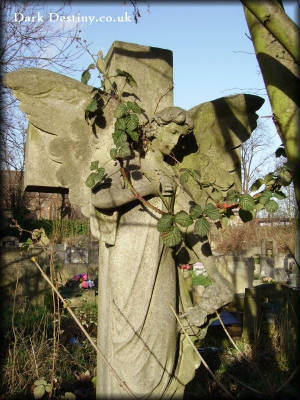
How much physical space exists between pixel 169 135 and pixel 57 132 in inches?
26.6

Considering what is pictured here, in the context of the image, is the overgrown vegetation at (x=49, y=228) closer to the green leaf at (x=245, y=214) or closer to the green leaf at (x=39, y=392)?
the green leaf at (x=39, y=392)

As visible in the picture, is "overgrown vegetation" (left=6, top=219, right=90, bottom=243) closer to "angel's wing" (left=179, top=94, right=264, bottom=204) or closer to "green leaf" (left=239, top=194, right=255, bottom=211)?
"angel's wing" (left=179, top=94, right=264, bottom=204)

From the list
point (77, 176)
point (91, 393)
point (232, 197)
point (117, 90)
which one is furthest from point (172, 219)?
point (91, 393)

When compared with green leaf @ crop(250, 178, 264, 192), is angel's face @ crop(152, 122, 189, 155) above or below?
above

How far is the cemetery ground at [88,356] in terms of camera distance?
3742 mm

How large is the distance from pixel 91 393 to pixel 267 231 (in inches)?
788

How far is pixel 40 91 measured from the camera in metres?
2.34

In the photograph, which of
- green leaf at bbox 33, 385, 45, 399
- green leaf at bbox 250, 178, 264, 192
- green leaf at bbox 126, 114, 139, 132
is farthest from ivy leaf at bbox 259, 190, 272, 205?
green leaf at bbox 33, 385, 45, 399

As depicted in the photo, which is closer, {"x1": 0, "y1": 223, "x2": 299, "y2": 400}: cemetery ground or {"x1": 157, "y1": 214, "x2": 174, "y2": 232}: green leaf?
{"x1": 157, "y1": 214, "x2": 174, "y2": 232}: green leaf

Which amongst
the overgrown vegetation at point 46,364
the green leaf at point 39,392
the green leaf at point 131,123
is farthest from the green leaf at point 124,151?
the green leaf at point 39,392

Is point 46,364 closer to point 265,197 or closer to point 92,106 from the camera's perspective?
point 92,106

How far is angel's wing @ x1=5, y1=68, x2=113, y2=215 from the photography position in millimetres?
2334

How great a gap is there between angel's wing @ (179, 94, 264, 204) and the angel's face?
0.28 m

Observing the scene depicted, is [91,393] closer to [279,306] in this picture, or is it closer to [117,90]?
[117,90]
